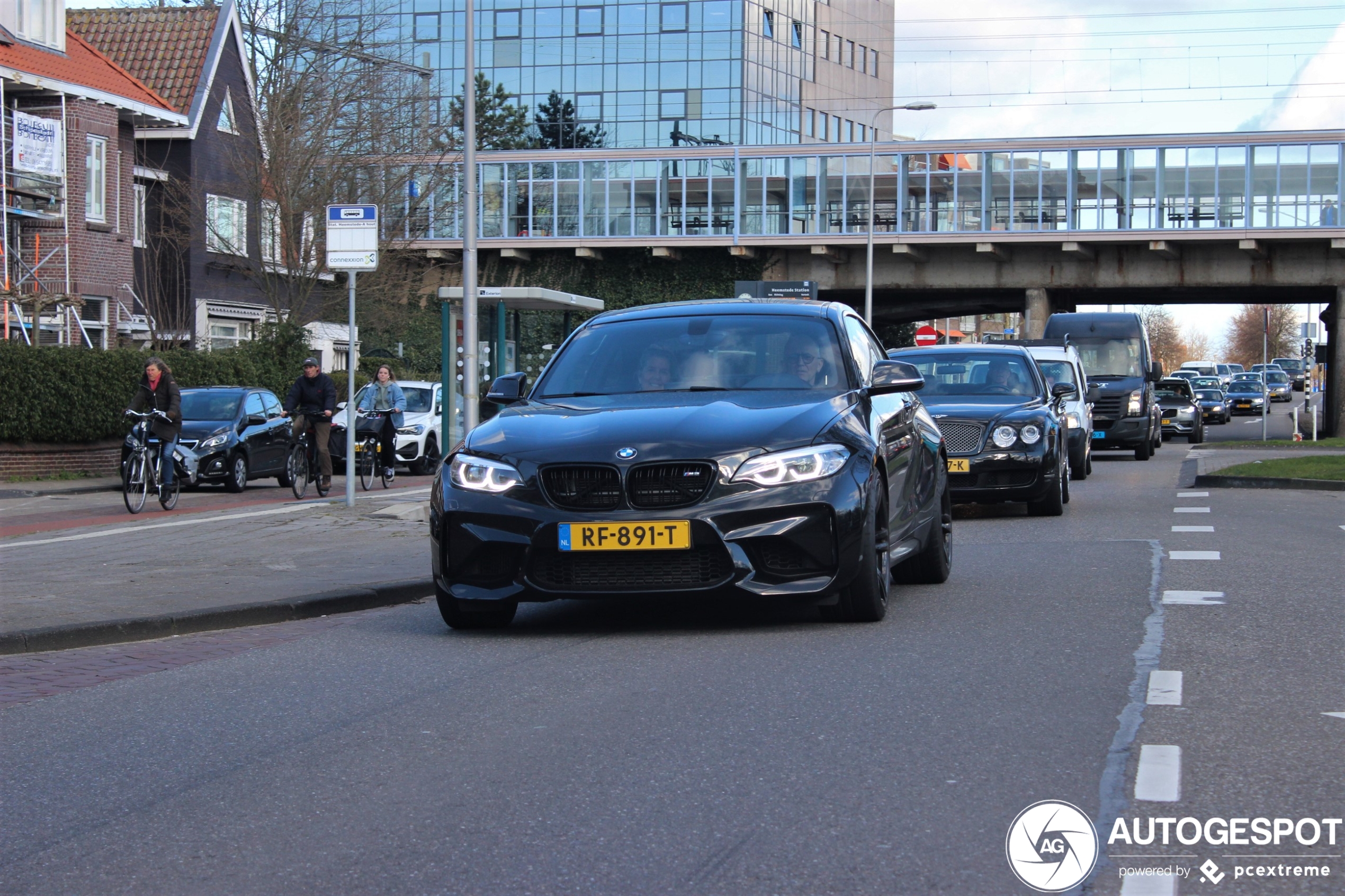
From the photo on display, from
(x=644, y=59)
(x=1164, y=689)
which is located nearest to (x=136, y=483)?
(x=1164, y=689)

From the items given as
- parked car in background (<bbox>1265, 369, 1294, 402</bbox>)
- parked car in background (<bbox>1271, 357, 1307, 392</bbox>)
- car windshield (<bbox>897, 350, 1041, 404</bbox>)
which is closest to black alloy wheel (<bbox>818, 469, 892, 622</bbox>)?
car windshield (<bbox>897, 350, 1041, 404</bbox>)

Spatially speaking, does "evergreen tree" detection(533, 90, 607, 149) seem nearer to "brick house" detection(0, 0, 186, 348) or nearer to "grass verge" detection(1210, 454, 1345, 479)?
"brick house" detection(0, 0, 186, 348)

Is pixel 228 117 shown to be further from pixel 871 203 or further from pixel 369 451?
pixel 369 451

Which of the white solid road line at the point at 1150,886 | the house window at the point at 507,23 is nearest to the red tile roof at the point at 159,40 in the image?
the white solid road line at the point at 1150,886

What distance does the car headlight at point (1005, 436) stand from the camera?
15.1 metres

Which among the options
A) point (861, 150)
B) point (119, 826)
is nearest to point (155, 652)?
point (119, 826)

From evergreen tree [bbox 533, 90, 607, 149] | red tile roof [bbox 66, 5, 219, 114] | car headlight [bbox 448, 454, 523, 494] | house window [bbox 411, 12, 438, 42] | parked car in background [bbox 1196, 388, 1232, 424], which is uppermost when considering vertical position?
house window [bbox 411, 12, 438, 42]

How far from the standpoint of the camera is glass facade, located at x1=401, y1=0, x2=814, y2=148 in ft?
277

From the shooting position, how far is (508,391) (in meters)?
9.19

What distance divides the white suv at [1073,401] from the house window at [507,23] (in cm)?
6940

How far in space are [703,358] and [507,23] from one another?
83.8 meters

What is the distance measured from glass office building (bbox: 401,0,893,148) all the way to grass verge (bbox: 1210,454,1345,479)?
206ft

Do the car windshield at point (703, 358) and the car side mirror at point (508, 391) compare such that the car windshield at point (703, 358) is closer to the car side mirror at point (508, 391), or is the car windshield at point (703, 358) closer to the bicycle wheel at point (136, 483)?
the car side mirror at point (508, 391)

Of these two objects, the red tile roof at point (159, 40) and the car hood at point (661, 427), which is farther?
the red tile roof at point (159, 40)
